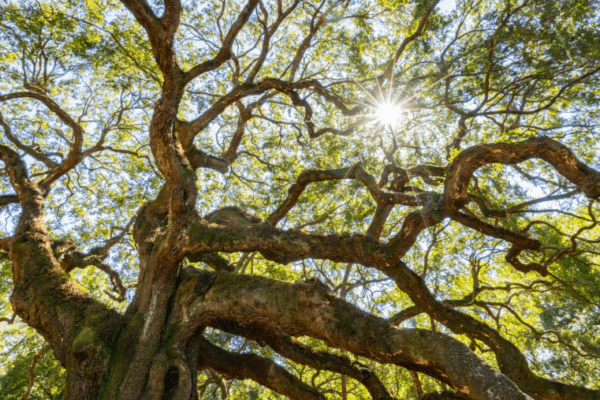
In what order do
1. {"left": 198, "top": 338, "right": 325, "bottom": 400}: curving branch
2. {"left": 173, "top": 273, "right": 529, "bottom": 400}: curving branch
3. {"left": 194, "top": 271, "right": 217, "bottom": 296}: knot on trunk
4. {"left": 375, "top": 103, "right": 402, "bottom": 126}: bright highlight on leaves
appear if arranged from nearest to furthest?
{"left": 173, "top": 273, "right": 529, "bottom": 400}: curving branch < {"left": 194, "top": 271, "right": 217, "bottom": 296}: knot on trunk < {"left": 198, "top": 338, "right": 325, "bottom": 400}: curving branch < {"left": 375, "top": 103, "right": 402, "bottom": 126}: bright highlight on leaves

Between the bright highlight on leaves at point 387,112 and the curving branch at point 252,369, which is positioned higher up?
the bright highlight on leaves at point 387,112

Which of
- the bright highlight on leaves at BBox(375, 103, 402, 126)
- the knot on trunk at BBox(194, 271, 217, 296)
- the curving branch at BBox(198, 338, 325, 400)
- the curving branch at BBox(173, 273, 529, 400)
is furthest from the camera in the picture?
the bright highlight on leaves at BBox(375, 103, 402, 126)

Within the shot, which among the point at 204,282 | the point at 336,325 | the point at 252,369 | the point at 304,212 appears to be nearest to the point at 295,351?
the point at 252,369

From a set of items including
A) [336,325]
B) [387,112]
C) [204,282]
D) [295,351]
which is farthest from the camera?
[387,112]

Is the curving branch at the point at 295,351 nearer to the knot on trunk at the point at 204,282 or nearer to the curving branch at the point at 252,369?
the curving branch at the point at 252,369

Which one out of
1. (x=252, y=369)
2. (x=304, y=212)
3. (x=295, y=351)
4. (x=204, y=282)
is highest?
(x=304, y=212)

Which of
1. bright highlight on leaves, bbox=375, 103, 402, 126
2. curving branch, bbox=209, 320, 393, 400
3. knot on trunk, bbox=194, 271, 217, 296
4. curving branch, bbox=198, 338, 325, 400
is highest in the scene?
bright highlight on leaves, bbox=375, 103, 402, 126

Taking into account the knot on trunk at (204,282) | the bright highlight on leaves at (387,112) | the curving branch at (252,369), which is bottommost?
the curving branch at (252,369)

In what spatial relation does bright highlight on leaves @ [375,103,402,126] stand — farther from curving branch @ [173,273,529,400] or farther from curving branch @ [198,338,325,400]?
curving branch @ [198,338,325,400]

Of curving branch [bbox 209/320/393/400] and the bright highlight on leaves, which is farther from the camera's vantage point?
the bright highlight on leaves

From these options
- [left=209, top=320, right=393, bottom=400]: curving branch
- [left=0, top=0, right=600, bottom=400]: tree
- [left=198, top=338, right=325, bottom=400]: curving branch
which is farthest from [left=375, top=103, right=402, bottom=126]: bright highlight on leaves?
[left=198, top=338, right=325, bottom=400]: curving branch

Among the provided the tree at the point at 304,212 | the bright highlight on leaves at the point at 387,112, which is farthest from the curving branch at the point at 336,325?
the bright highlight on leaves at the point at 387,112

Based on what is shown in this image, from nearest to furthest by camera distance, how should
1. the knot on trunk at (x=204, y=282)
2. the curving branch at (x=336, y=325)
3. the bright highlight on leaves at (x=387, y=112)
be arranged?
the curving branch at (x=336, y=325)
the knot on trunk at (x=204, y=282)
the bright highlight on leaves at (x=387, y=112)

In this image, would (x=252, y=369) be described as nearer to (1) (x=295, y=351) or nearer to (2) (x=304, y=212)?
(1) (x=295, y=351)
